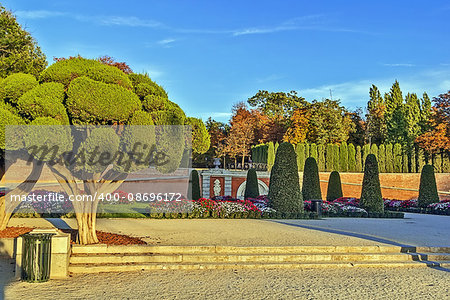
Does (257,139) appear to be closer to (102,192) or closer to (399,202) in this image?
(399,202)

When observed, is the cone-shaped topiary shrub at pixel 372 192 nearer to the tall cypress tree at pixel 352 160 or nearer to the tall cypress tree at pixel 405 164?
the tall cypress tree at pixel 352 160

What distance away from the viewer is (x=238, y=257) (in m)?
7.82

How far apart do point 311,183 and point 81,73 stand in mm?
16330

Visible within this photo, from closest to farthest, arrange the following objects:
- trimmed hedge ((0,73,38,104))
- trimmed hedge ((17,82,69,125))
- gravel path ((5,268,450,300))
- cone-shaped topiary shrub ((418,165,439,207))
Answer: gravel path ((5,268,450,300)) → trimmed hedge ((17,82,69,125)) → trimmed hedge ((0,73,38,104)) → cone-shaped topiary shrub ((418,165,439,207))

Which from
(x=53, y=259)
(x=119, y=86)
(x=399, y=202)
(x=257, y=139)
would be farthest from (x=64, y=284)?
(x=257, y=139)

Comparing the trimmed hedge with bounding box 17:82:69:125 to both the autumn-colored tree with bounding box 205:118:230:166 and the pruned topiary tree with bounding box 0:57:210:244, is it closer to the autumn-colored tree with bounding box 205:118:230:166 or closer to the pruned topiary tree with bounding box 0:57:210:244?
the pruned topiary tree with bounding box 0:57:210:244

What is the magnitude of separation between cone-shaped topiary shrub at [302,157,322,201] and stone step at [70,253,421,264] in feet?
42.1

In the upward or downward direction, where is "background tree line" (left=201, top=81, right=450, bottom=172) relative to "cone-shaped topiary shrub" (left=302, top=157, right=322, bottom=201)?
upward

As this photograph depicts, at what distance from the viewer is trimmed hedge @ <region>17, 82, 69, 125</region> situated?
22.0 feet

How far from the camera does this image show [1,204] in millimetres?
9227

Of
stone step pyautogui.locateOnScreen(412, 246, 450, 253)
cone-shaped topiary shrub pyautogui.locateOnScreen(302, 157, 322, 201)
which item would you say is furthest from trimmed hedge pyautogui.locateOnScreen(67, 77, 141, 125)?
cone-shaped topiary shrub pyautogui.locateOnScreen(302, 157, 322, 201)

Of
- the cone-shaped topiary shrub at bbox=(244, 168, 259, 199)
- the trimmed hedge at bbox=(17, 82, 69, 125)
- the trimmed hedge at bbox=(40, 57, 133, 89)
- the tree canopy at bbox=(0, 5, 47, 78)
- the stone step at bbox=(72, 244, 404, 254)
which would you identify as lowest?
the stone step at bbox=(72, 244, 404, 254)

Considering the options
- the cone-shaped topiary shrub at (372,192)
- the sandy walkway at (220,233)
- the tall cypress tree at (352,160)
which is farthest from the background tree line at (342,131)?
the sandy walkway at (220,233)

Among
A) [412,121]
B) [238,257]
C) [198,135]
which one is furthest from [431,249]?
[412,121]
